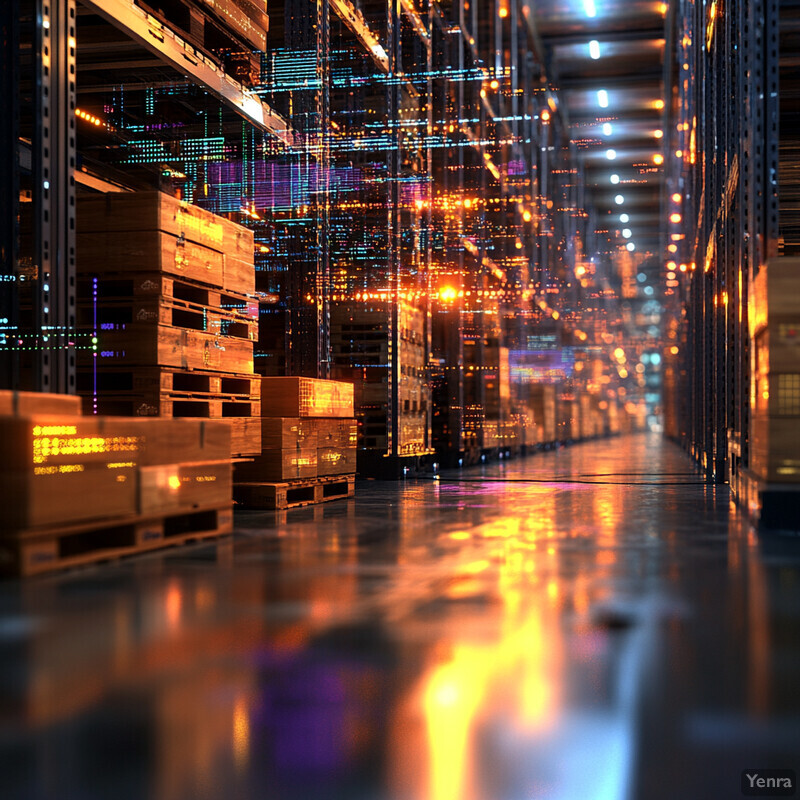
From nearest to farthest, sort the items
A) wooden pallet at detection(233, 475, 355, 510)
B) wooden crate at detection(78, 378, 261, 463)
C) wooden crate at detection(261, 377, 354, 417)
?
wooden crate at detection(78, 378, 261, 463) < wooden pallet at detection(233, 475, 355, 510) < wooden crate at detection(261, 377, 354, 417)

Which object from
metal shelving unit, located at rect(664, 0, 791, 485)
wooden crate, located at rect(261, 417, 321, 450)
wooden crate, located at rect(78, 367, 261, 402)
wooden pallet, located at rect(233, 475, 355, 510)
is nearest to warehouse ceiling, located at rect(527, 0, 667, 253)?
metal shelving unit, located at rect(664, 0, 791, 485)

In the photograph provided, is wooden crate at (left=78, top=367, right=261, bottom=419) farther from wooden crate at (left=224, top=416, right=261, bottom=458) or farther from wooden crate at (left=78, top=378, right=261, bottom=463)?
wooden crate at (left=224, top=416, right=261, bottom=458)

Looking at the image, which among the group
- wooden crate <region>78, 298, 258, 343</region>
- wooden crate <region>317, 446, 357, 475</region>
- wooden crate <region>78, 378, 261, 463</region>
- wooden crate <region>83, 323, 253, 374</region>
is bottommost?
wooden crate <region>317, 446, 357, 475</region>

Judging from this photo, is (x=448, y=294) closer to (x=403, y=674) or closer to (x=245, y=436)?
(x=245, y=436)

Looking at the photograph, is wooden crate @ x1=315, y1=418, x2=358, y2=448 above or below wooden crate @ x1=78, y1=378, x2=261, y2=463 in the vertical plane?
below

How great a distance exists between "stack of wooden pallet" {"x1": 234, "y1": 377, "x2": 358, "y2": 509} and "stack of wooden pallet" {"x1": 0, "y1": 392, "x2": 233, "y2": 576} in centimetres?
193

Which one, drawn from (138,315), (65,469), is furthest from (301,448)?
(65,469)

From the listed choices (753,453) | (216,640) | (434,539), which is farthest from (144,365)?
(753,453)

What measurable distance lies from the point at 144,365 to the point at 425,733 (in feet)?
17.1

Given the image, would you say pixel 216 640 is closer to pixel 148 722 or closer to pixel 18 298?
pixel 148 722

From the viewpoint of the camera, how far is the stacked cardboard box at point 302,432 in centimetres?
882

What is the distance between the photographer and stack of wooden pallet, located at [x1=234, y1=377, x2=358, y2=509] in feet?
28.8

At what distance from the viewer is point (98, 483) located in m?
5.35

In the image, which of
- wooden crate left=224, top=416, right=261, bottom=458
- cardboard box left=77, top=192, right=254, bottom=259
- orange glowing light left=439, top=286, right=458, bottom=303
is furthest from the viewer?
orange glowing light left=439, top=286, right=458, bottom=303
